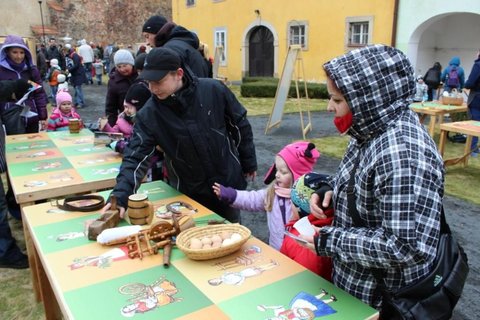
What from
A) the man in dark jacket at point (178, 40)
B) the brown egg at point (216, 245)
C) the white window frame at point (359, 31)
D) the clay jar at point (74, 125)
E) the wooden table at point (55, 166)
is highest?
the white window frame at point (359, 31)

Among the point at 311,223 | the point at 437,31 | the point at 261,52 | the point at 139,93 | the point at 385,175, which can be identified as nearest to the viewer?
the point at 385,175

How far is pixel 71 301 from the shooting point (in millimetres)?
1430

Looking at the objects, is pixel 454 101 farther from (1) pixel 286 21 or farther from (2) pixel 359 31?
(1) pixel 286 21

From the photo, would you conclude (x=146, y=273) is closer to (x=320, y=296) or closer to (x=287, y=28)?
(x=320, y=296)

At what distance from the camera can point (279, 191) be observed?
7.49ft

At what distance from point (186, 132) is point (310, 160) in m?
0.72

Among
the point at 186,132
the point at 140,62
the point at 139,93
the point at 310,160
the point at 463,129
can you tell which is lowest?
the point at 463,129

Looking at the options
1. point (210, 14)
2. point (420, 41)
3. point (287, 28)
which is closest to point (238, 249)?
point (420, 41)

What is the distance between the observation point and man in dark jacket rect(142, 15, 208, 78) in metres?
3.39

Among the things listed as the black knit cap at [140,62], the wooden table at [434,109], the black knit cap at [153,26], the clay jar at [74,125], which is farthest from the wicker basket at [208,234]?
the wooden table at [434,109]

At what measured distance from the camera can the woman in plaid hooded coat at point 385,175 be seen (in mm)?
1221

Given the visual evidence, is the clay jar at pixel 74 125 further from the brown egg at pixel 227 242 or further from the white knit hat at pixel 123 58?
the brown egg at pixel 227 242

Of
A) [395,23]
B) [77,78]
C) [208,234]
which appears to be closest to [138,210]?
[208,234]

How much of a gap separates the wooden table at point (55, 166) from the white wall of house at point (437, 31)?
10.1m
